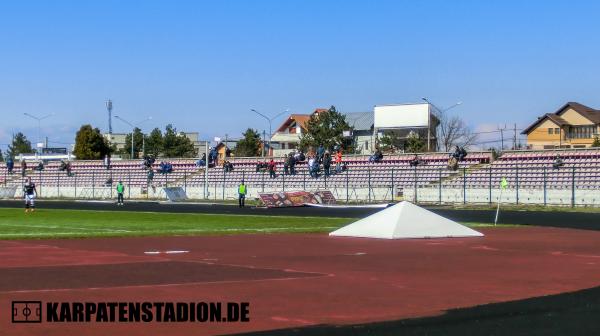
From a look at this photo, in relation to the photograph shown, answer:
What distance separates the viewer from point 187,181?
79.3 m

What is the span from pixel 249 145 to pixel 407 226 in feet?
304

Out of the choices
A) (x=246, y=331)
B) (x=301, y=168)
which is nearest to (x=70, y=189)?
(x=301, y=168)

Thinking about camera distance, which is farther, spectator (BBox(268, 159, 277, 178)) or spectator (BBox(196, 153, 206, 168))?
spectator (BBox(196, 153, 206, 168))

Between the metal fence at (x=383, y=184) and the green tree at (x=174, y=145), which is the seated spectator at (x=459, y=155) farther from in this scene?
the green tree at (x=174, y=145)

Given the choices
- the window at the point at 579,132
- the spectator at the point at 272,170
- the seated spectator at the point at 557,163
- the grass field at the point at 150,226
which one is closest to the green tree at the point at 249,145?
the window at the point at 579,132

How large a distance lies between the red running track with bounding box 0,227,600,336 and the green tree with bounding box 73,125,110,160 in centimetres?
9668

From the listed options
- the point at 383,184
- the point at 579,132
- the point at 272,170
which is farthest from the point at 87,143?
the point at 383,184

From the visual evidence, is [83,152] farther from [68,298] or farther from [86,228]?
[68,298]

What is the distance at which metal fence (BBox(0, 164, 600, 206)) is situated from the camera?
182 ft

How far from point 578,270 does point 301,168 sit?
5499 cm

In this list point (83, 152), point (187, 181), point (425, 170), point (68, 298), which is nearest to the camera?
point (68, 298)

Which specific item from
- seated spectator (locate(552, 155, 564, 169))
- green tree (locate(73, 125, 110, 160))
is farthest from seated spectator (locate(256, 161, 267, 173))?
green tree (locate(73, 125, 110, 160))

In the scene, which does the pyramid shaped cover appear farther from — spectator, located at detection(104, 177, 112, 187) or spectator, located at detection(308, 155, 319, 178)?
spectator, located at detection(104, 177, 112, 187)

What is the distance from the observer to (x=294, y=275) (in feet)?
58.0
